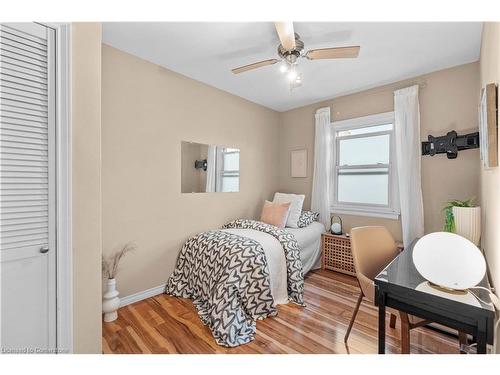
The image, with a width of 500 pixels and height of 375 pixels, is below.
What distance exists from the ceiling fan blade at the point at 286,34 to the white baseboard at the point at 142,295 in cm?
264

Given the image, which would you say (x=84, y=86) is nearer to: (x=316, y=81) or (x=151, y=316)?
(x=151, y=316)

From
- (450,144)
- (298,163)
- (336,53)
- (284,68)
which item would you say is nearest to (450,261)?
(336,53)

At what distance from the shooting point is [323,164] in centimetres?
336

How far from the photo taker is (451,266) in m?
1.10

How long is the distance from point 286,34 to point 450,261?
5.55 feet

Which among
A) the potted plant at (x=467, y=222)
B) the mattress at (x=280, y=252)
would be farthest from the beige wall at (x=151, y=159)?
the potted plant at (x=467, y=222)

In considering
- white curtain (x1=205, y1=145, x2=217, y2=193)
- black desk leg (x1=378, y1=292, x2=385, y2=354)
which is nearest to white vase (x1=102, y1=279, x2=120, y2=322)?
white curtain (x1=205, y1=145, x2=217, y2=193)

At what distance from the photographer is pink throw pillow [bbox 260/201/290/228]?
309cm

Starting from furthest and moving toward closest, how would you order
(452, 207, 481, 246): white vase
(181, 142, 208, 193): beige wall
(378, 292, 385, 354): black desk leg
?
(181, 142, 208, 193): beige wall < (452, 207, 481, 246): white vase < (378, 292, 385, 354): black desk leg

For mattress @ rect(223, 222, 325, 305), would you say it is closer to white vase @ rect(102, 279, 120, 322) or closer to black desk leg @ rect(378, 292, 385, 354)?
black desk leg @ rect(378, 292, 385, 354)

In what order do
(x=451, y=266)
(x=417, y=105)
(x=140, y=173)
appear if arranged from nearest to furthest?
(x=451, y=266)
(x=140, y=173)
(x=417, y=105)

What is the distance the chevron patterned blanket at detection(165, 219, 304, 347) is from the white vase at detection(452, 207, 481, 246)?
1405mm

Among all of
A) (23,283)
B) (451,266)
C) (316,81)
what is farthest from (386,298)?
(316,81)
